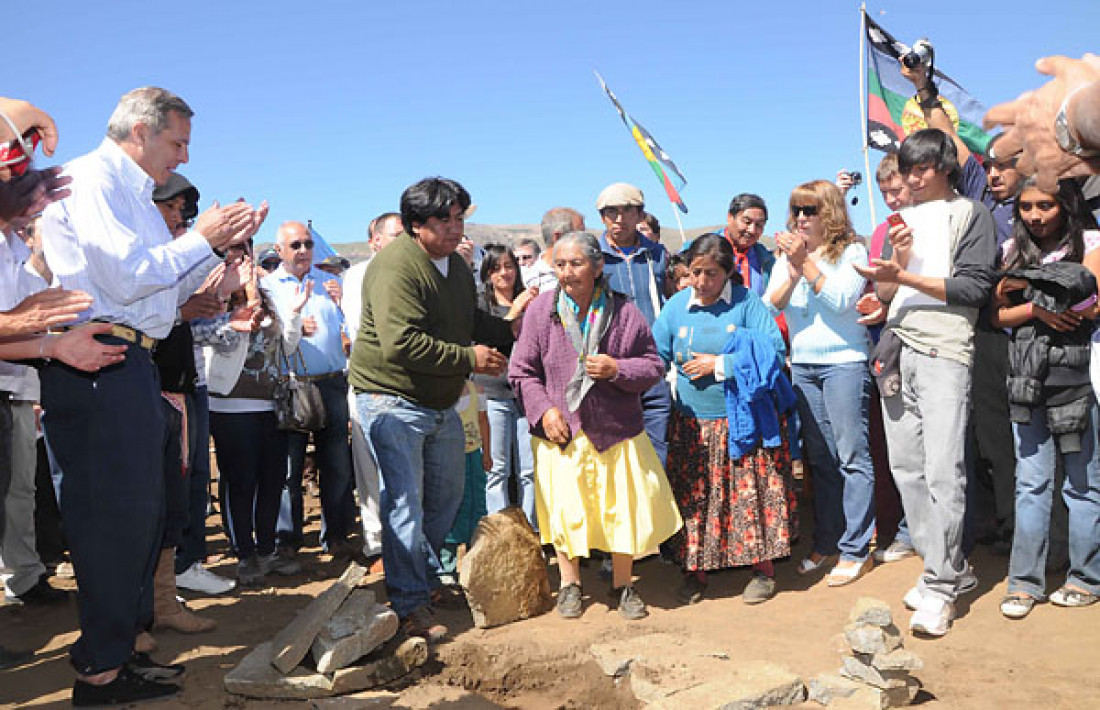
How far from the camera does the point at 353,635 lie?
3939 millimetres

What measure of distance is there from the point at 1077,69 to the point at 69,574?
21.6 ft

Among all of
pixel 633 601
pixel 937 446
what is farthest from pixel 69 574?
A: pixel 937 446

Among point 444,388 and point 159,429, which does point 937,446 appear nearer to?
point 444,388

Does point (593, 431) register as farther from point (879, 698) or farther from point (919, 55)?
point (919, 55)

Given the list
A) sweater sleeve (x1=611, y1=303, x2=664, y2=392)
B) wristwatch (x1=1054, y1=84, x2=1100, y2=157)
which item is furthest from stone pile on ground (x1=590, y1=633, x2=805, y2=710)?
wristwatch (x1=1054, y1=84, x2=1100, y2=157)

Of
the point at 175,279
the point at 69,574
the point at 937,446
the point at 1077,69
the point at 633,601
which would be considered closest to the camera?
the point at 1077,69

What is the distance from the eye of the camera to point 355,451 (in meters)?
5.94

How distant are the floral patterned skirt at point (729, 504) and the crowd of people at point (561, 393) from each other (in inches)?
0.8

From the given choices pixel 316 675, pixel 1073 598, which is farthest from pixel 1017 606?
pixel 316 675

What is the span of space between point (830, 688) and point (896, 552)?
7.12 feet

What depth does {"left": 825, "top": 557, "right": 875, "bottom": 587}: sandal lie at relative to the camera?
5.11 meters

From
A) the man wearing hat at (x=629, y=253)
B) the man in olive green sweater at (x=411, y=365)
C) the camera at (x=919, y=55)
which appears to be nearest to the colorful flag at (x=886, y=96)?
the camera at (x=919, y=55)

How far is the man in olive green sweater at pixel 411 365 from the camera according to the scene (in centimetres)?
434

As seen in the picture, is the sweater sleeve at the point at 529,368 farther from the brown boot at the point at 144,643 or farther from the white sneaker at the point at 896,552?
the white sneaker at the point at 896,552
